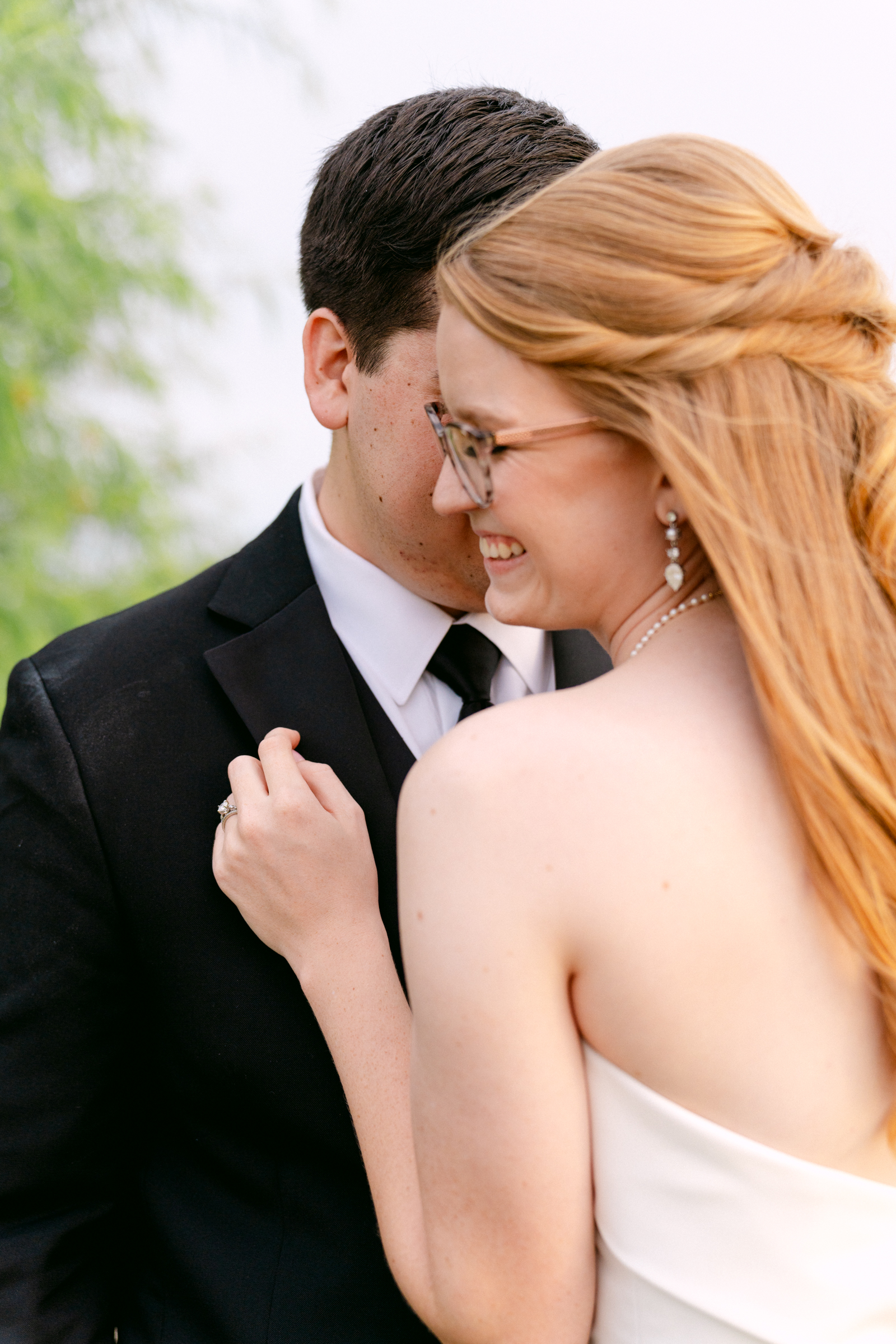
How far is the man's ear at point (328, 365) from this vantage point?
1861mm

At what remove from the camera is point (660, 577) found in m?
1.21

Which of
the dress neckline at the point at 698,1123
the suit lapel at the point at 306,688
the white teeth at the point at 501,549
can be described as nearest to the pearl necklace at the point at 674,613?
the white teeth at the point at 501,549

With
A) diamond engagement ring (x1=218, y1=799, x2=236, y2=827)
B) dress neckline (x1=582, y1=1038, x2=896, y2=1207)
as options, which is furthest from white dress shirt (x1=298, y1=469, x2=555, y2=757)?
dress neckline (x1=582, y1=1038, x2=896, y2=1207)

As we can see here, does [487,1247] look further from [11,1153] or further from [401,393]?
[401,393]

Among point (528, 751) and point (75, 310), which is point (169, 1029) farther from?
point (75, 310)

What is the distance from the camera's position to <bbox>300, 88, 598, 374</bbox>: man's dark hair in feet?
5.61

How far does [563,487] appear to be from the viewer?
1183mm

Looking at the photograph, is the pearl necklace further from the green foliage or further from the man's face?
the green foliage

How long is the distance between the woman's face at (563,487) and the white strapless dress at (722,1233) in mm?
512

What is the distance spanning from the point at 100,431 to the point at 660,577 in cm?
299

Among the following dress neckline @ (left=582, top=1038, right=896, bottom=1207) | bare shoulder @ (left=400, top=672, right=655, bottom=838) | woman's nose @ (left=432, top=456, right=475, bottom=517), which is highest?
woman's nose @ (left=432, top=456, right=475, bottom=517)

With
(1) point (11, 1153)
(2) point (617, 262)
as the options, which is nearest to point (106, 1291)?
(1) point (11, 1153)

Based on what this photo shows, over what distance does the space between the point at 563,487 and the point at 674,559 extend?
0.14 meters

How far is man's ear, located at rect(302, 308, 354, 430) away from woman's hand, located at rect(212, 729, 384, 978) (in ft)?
2.15
